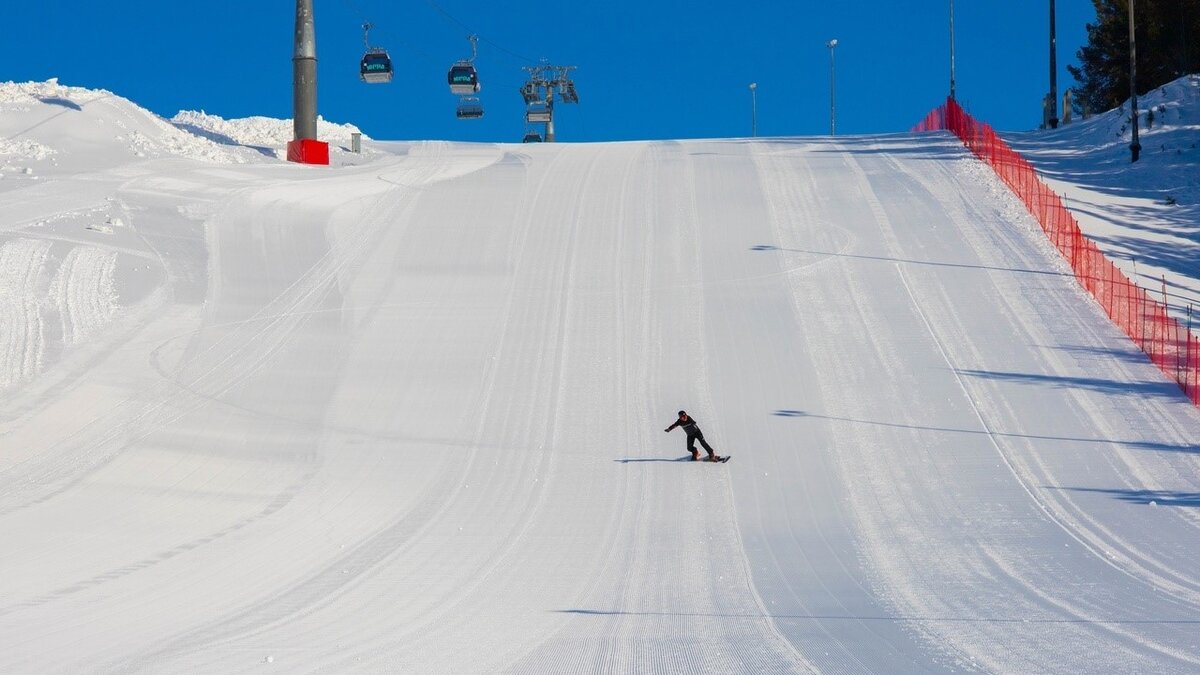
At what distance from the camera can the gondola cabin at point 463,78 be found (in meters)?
45.2

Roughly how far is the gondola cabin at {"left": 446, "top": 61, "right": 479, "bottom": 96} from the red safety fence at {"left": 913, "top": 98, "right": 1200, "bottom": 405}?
1677cm

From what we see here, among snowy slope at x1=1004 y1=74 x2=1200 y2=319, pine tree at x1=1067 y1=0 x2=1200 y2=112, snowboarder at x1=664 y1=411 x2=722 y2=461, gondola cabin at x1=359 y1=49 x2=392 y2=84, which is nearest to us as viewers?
snowboarder at x1=664 y1=411 x2=722 y2=461

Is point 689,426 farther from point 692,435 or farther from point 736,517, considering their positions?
point 736,517

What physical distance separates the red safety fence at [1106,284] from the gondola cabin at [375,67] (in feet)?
56.5

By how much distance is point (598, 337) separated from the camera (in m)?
23.5

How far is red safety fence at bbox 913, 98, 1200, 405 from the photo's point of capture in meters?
21.6

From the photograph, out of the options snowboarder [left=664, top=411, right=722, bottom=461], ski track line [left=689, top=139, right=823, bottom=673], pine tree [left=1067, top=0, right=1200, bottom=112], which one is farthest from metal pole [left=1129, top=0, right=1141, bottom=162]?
snowboarder [left=664, top=411, right=722, bottom=461]

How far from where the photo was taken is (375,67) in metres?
40.7

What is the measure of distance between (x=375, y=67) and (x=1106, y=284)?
2343 centimetres

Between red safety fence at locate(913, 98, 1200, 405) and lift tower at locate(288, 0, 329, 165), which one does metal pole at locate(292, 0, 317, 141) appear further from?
red safety fence at locate(913, 98, 1200, 405)

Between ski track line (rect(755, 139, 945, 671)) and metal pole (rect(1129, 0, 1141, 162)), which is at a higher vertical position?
metal pole (rect(1129, 0, 1141, 162))

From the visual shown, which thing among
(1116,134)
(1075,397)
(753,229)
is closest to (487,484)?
(1075,397)

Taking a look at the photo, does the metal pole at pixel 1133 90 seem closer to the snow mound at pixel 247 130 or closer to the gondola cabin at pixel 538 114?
the snow mound at pixel 247 130

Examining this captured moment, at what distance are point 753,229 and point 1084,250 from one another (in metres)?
6.82
